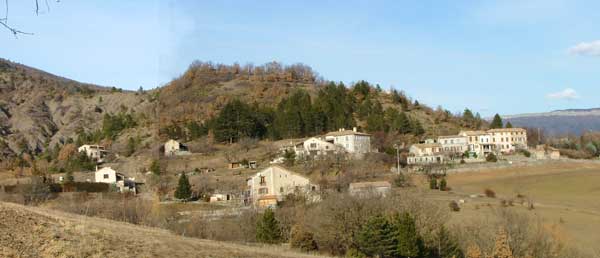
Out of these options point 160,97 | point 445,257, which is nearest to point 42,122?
point 160,97

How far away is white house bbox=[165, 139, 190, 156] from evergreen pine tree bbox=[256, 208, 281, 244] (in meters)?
43.3

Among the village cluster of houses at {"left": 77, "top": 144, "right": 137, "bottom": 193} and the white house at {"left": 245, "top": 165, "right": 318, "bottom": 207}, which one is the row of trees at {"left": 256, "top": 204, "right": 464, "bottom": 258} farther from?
the village cluster of houses at {"left": 77, "top": 144, "right": 137, "bottom": 193}

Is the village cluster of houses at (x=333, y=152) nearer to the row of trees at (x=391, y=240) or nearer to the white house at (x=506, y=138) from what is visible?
the white house at (x=506, y=138)

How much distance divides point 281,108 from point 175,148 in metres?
15.0

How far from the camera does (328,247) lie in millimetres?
30266

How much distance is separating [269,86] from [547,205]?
205 ft

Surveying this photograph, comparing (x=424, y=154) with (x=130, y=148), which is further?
(x=130, y=148)

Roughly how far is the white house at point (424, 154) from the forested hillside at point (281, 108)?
3.39m

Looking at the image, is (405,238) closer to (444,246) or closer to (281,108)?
(444,246)

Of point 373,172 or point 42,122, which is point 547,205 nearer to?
point 373,172

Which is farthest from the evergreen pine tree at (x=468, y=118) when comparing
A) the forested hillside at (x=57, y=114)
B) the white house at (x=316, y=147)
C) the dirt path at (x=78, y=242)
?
the dirt path at (x=78, y=242)

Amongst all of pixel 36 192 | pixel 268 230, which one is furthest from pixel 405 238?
pixel 36 192

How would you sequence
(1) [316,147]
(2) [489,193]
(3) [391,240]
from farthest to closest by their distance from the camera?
(1) [316,147] < (2) [489,193] < (3) [391,240]

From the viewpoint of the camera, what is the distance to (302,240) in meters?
29.9
